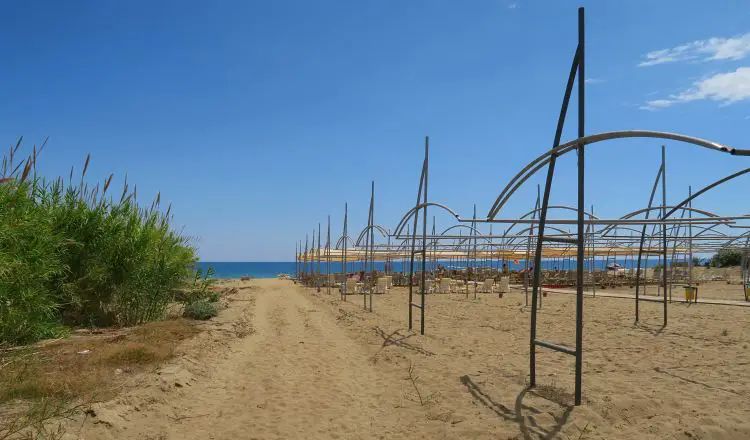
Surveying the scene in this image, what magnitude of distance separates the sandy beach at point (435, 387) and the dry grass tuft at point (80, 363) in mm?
390

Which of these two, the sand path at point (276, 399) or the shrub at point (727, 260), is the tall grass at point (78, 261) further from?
the shrub at point (727, 260)

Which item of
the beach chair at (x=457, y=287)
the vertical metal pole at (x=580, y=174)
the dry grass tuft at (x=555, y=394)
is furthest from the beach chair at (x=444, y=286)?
the vertical metal pole at (x=580, y=174)

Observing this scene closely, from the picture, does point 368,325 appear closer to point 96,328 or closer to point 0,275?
point 96,328

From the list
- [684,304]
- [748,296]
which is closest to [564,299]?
[684,304]

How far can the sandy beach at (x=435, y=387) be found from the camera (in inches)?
201

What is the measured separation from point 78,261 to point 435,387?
6772 millimetres

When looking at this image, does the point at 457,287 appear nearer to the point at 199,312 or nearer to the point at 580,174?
the point at 199,312

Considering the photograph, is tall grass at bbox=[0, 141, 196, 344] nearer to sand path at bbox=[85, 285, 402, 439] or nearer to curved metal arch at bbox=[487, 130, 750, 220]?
sand path at bbox=[85, 285, 402, 439]

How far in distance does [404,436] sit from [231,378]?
3033mm

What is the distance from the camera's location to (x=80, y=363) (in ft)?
21.5

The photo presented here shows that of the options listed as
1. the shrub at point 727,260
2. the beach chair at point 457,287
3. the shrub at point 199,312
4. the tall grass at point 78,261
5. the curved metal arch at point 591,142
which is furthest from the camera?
the shrub at point 727,260

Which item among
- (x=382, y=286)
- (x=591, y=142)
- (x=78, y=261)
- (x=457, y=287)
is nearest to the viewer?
(x=591, y=142)

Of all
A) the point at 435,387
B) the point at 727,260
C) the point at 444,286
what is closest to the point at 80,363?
the point at 435,387

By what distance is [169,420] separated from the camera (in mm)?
5293
